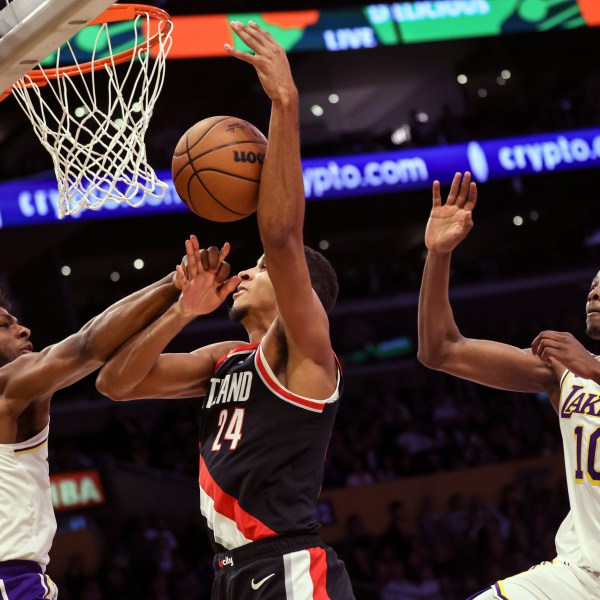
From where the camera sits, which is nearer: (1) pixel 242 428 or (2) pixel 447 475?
(1) pixel 242 428

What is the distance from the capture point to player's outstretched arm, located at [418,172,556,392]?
4250mm

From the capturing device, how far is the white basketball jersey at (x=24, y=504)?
12.1 feet

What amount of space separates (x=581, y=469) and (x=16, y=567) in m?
2.27

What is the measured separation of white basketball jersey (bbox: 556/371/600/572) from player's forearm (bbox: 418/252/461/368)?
56 centimetres

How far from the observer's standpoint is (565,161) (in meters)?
12.7

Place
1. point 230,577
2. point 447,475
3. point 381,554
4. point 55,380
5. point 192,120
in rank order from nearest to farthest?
point 230,577 < point 55,380 < point 381,554 < point 447,475 < point 192,120

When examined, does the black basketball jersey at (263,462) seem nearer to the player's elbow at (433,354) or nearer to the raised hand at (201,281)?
the raised hand at (201,281)

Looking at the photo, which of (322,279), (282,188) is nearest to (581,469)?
(322,279)

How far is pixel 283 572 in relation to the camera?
10.3ft

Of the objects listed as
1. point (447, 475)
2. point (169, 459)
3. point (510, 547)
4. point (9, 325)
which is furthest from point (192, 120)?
point (9, 325)

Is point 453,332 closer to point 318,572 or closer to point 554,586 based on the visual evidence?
point 554,586

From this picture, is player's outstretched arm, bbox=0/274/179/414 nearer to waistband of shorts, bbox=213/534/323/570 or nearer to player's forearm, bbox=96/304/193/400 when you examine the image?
player's forearm, bbox=96/304/193/400

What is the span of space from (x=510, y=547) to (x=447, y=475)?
48.3 inches

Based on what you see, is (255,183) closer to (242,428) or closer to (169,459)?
(242,428)
